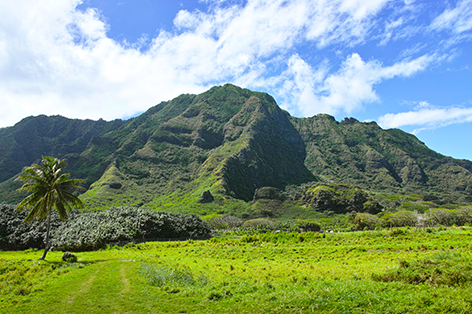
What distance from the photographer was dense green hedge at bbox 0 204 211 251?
60812 mm

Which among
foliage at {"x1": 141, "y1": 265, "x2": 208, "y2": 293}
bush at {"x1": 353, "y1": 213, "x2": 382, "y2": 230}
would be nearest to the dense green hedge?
foliage at {"x1": 141, "y1": 265, "x2": 208, "y2": 293}

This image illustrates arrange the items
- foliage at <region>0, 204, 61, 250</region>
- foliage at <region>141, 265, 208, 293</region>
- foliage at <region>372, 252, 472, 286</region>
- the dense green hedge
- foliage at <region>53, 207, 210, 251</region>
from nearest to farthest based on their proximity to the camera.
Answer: foliage at <region>372, 252, 472, 286</region> < foliage at <region>141, 265, 208, 293</region> < foliage at <region>53, 207, 210, 251</region> < the dense green hedge < foliage at <region>0, 204, 61, 250</region>

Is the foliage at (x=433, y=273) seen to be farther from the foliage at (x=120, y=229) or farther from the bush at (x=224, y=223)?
the bush at (x=224, y=223)

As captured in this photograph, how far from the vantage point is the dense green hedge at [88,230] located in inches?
2394

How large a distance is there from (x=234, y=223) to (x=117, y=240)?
109 m

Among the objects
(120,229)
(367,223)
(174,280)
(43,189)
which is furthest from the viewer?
(367,223)

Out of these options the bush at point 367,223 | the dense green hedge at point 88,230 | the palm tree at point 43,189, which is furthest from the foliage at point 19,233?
the bush at point 367,223

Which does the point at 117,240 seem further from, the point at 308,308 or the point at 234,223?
the point at 234,223

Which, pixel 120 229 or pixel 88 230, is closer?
pixel 88 230

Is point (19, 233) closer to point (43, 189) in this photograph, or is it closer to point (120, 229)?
point (120, 229)

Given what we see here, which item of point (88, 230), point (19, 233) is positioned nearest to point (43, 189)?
point (88, 230)

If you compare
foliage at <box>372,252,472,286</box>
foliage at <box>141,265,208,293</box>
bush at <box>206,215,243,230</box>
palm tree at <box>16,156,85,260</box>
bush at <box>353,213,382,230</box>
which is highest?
palm tree at <box>16,156,85,260</box>

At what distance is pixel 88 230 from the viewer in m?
64.0

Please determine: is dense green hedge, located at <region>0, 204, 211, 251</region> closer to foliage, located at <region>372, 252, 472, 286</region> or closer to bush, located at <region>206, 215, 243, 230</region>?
foliage, located at <region>372, 252, 472, 286</region>
